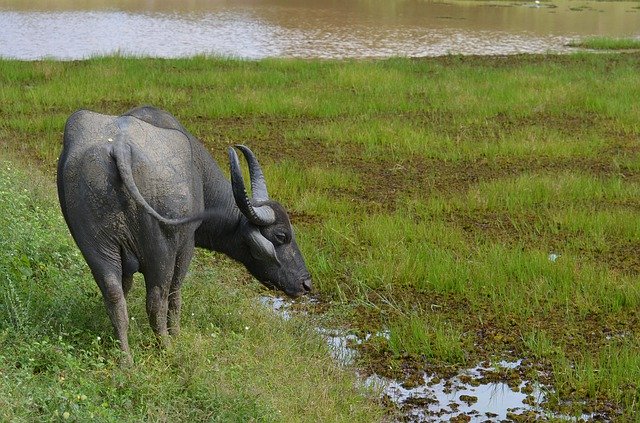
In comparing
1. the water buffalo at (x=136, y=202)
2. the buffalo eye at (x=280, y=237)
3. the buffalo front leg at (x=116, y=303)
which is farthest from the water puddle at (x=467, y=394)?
the buffalo front leg at (x=116, y=303)

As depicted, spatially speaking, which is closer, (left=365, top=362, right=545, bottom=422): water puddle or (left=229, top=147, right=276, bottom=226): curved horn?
(left=229, top=147, right=276, bottom=226): curved horn

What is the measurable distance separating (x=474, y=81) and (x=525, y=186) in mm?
5037

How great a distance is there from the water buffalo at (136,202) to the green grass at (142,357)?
184 mm

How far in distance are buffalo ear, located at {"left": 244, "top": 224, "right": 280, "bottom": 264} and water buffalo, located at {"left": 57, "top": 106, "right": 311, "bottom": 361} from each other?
0.08 m

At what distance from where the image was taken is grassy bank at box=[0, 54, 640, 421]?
5086 millimetres

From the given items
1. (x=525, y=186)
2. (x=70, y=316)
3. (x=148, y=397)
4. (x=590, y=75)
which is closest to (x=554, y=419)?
(x=148, y=397)

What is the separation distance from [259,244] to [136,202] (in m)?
0.75

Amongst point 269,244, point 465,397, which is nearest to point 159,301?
point 269,244

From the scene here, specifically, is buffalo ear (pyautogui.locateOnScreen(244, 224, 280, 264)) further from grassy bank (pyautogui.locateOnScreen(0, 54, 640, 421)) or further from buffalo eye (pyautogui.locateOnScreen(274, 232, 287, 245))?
grassy bank (pyautogui.locateOnScreen(0, 54, 640, 421))

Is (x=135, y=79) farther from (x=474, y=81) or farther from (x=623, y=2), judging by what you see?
(x=623, y=2)

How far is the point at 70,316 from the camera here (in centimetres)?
434

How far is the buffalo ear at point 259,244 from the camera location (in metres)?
4.42

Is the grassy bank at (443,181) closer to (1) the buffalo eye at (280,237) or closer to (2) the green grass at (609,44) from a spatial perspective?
(1) the buffalo eye at (280,237)

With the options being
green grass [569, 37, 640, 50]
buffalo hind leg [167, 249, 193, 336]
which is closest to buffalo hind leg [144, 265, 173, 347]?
buffalo hind leg [167, 249, 193, 336]
